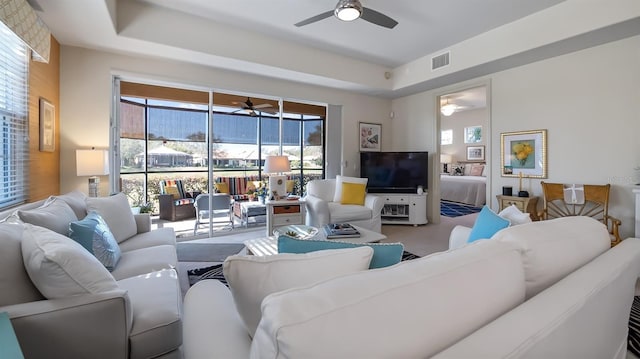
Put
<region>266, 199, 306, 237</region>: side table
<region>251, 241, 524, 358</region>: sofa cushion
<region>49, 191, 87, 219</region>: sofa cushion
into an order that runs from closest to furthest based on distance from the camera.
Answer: <region>251, 241, 524, 358</region>: sofa cushion < <region>49, 191, 87, 219</region>: sofa cushion < <region>266, 199, 306, 237</region>: side table

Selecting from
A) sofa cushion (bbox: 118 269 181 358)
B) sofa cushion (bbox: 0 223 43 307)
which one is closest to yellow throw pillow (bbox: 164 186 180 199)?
sofa cushion (bbox: 118 269 181 358)

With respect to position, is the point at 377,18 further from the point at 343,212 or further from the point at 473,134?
the point at 473,134

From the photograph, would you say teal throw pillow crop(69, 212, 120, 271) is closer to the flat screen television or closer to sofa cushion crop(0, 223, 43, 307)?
sofa cushion crop(0, 223, 43, 307)

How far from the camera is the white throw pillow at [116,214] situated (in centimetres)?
234

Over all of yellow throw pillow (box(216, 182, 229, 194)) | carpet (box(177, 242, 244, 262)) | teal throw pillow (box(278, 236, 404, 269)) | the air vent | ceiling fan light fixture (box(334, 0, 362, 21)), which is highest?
the air vent

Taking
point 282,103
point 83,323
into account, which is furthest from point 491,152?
point 83,323

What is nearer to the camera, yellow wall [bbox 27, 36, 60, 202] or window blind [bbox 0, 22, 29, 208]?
window blind [bbox 0, 22, 29, 208]

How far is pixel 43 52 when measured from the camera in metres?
2.57

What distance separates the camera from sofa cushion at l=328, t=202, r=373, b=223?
411cm

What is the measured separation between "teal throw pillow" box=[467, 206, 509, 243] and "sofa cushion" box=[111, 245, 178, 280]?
2.05m

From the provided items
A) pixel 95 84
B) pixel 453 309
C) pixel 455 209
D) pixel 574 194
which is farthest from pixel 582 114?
pixel 95 84

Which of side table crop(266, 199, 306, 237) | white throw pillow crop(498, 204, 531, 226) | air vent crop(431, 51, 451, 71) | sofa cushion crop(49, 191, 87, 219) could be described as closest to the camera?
white throw pillow crop(498, 204, 531, 226)

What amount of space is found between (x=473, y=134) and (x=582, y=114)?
17.5 feet

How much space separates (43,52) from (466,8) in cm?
423
